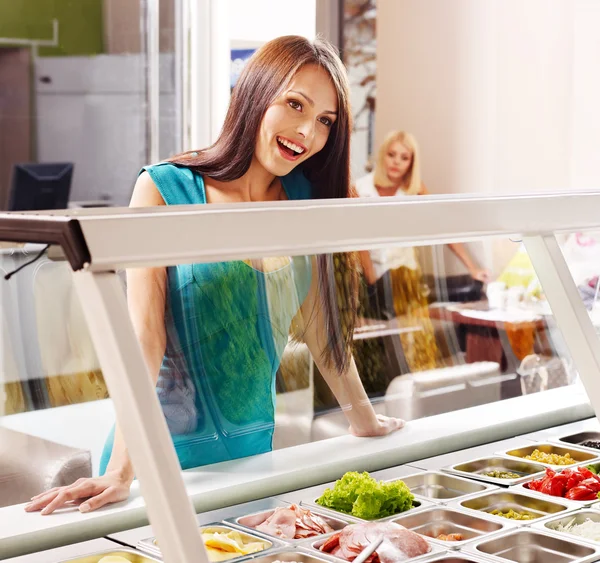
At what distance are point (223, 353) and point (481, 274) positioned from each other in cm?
163

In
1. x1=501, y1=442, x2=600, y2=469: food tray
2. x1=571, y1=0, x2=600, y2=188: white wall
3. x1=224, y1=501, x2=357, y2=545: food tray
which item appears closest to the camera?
x1=224, y1=501, x2=357, y2=545: food tray

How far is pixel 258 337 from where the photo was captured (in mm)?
1276

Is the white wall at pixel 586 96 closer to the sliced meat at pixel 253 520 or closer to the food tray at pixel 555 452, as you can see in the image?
the food tray at pixel 555 452

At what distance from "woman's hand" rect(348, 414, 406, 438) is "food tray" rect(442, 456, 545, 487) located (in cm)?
11

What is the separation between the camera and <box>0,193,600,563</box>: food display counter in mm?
868

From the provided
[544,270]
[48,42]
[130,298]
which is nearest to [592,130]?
[48,42]

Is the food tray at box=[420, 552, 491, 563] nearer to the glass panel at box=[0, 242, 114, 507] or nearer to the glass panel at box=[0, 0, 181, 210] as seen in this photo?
the glass panel at box=[0, 242, 114, 507]

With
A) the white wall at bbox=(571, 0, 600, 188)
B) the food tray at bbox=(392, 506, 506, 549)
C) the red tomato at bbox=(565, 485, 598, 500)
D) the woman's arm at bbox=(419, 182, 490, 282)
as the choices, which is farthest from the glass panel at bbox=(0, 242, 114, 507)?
the white wall at bbox=(571, 0, 600, 188)

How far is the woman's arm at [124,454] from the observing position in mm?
1155

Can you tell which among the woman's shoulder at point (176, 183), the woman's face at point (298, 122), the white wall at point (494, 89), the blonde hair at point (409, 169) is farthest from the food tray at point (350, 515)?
the white wall at point (494, 89)

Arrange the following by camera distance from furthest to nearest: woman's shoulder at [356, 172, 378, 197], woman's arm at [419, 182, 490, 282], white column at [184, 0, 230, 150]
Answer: woman's shoulder at [356, 172, 378, 197], white column at [184, 0, 230, 150], woman's arm at [419, 182, 490, 282]

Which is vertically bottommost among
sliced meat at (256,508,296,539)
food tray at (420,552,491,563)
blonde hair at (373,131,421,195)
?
food tray at (420,552,491,563)

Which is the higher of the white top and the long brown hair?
the long brown hair

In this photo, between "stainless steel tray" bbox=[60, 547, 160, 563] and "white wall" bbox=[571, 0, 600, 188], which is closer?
"stainless steel tray" bbox=[60, 547, 160, 563]
